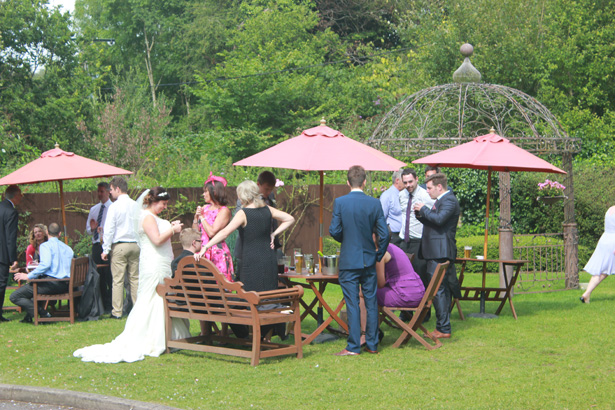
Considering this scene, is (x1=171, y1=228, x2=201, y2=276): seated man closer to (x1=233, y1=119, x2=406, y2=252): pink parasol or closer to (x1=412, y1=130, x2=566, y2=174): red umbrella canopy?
(x1=233, y1=119, x2=406, y2=252): pink parasol

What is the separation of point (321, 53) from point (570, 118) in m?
15.6

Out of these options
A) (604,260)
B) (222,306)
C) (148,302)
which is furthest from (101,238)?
(604,260)

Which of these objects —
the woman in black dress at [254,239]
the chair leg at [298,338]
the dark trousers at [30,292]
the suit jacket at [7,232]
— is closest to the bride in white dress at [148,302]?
the woman in black dress at [254,239]

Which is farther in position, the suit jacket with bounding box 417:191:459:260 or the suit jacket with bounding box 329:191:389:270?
the suit jacket with bounding box 417:191:459:260

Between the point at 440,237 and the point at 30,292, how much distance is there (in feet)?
17.9

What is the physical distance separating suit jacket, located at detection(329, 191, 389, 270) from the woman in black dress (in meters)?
0.68

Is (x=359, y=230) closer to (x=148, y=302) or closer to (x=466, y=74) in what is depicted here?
(x=148, y=302)

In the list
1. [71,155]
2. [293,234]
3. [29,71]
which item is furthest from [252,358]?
[29,71]

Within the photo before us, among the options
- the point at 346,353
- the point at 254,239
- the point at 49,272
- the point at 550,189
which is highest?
the point at 550,189

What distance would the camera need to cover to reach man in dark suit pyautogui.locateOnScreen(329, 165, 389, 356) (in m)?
6.91

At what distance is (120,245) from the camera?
31.8 feet

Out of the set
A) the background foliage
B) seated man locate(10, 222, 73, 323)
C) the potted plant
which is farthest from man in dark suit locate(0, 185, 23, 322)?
the potted plant

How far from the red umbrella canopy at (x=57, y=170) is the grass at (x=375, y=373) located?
207cm

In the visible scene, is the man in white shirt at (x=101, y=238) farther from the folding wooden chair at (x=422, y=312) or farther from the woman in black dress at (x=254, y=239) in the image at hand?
the folding wooden chair at (x=422, y=312)
